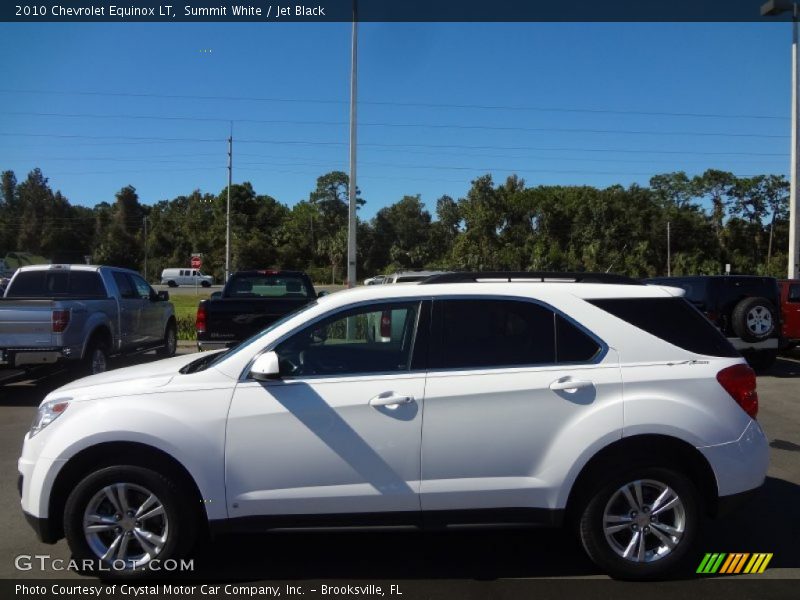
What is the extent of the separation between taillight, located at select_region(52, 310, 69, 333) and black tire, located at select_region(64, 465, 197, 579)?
593 centimetres

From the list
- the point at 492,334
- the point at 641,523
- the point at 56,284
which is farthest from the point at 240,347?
the point at 56,284

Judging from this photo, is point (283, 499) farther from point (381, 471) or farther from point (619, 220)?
point (619, 220)

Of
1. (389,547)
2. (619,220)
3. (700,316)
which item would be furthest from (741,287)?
(619,220)

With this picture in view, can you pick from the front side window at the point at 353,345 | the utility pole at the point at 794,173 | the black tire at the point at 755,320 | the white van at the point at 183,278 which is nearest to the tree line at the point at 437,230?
the white van at the point at 183,278

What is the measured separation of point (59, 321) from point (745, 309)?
1135cm

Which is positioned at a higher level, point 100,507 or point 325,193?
point 325,193

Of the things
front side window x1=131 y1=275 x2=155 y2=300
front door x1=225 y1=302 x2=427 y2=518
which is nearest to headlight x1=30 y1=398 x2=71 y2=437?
front door x1=225 y1=302 x2=427 y2=518

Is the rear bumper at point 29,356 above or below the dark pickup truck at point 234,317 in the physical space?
below

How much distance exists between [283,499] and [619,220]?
2539 inches

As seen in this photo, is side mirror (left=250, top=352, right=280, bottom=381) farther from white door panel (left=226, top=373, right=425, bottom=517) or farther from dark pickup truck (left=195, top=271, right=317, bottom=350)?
dark pickup truck (left=195, top=271, right=317, bottom=350)

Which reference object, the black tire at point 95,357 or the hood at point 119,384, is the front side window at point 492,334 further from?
the black tire at point 95,357

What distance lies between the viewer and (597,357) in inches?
154

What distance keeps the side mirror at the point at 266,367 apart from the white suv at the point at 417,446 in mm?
11

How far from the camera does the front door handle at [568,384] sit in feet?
12.4
